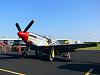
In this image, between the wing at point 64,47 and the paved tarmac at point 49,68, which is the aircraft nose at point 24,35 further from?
the paved tarmac at point 49,68

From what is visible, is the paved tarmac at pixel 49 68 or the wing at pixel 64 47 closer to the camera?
the paved tarmac at pixel 49 68

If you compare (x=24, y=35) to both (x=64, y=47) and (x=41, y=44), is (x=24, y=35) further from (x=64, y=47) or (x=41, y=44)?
(x=64, y=47)

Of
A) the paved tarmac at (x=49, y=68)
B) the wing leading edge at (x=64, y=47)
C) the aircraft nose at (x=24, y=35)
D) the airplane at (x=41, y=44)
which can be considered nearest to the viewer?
the paved tarmac at (x=49, y=68)

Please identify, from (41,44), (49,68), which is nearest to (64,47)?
(41,44)

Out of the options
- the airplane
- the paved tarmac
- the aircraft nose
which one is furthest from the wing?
the paved tarmac

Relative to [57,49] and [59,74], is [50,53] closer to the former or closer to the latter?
[57,49]

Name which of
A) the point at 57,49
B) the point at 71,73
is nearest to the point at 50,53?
the point at 57,49

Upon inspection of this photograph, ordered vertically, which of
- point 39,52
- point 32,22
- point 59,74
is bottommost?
point 59,74

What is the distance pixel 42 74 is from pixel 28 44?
14647 mm

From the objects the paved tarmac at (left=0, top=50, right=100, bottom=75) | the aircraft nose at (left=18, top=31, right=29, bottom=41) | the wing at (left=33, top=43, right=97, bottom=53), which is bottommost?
the paved tarmac at (left=0, top=50, right=100, bottom=75)

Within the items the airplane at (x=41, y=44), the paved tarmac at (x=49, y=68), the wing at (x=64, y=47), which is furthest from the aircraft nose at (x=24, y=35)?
the paved tarmac at (x=49, y=68)

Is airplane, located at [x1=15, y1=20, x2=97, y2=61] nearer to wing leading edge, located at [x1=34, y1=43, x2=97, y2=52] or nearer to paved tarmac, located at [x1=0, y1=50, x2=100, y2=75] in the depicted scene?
wing leading edge, located at [x1=34, y1=43, x2=97, y2=52]

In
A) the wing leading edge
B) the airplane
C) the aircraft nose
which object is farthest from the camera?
the aircraft nose

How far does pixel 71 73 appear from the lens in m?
16.5
